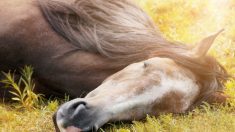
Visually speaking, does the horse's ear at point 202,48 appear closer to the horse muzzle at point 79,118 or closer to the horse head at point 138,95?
the horse head at point 138,95

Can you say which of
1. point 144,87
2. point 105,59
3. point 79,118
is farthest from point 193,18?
point 79,118

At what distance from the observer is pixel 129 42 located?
→ 432 centimetres

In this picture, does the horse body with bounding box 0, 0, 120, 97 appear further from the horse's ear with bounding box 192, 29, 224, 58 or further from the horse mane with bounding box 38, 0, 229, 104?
the horse's ear with bounding box 192, 29, 224, 58

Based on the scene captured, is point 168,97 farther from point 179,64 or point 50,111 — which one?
point 50,111

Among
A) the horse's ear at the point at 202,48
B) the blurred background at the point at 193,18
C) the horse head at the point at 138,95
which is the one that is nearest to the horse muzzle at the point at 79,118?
the horse head at the point at 138,95

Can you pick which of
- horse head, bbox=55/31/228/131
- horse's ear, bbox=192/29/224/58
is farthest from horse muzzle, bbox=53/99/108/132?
horse's ear, bbox=192/29/224/58

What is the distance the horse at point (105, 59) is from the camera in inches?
143

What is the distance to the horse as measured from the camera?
363 cm

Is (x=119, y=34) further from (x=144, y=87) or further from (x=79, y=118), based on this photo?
(x=79, y=118)

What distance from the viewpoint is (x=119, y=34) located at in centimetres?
439

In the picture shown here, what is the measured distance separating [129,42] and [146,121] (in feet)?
2.51

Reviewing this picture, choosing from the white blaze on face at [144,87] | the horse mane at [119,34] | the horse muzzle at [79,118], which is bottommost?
the horse muzzle at [79,118]

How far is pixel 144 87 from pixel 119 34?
84 centimetres

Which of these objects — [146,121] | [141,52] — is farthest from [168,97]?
[141,52]
